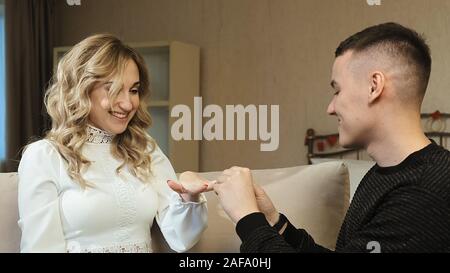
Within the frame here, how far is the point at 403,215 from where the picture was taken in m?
0.43

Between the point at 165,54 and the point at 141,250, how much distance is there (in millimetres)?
411

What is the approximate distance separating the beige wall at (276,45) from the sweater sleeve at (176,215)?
211 mm

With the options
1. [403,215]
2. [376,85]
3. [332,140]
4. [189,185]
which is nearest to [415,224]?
[403,215]

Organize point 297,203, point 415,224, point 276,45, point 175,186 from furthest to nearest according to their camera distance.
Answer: point 276,45
point 297,203
point 175,186
point 415,224

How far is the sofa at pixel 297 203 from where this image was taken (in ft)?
2.23

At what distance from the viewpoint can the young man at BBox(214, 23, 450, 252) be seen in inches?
16.8

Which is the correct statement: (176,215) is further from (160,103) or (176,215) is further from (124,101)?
(160,103)

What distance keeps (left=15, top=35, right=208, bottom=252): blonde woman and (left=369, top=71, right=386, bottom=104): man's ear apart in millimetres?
219

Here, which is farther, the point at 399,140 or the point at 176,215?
the point at 176,215

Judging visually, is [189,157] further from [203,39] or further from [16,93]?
[16,93]

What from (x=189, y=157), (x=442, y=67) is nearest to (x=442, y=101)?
(x=442, y=67)

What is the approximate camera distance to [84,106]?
634 mm

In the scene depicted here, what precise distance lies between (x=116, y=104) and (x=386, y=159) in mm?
344
